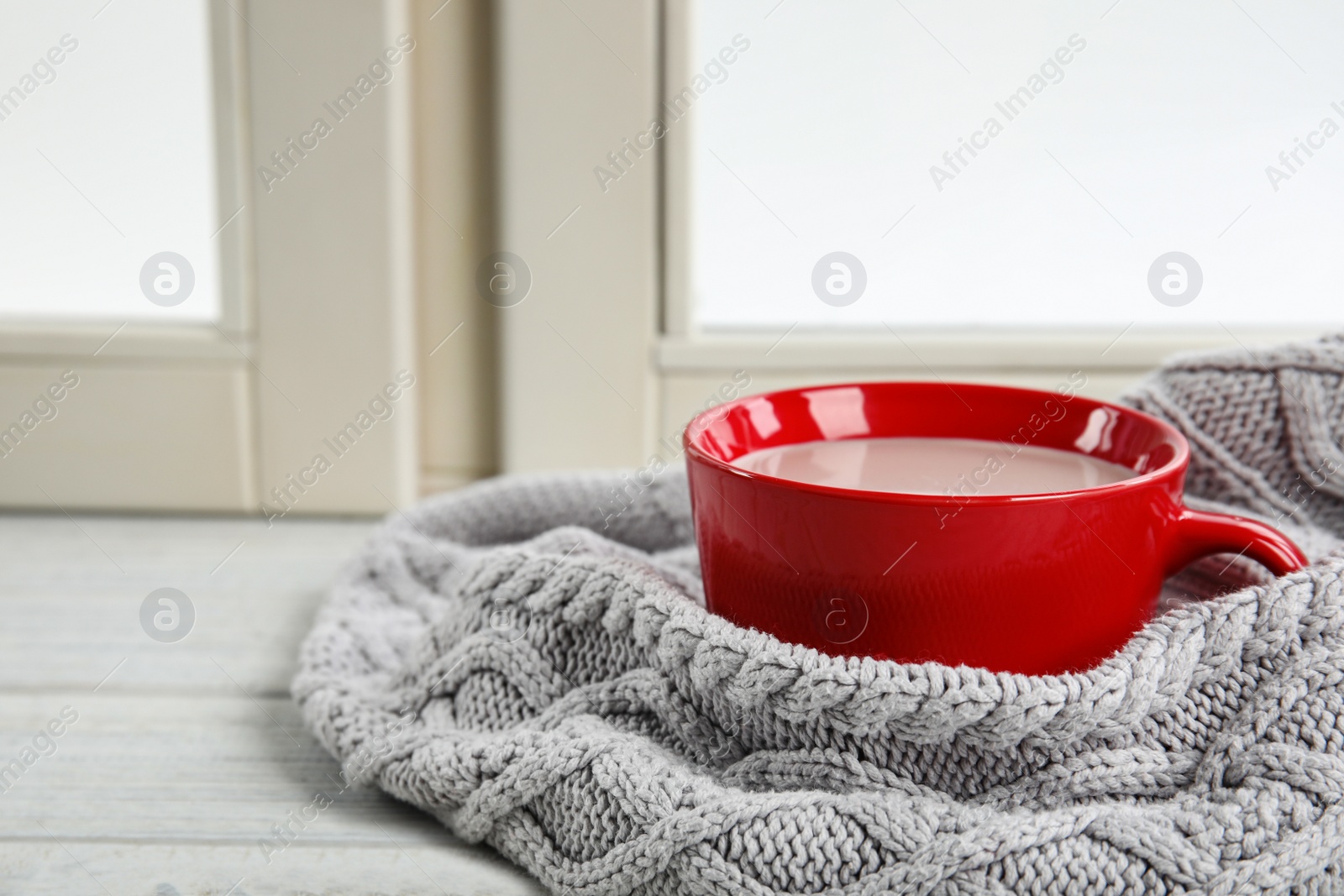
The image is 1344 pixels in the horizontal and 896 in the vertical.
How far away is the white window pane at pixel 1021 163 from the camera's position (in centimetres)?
65

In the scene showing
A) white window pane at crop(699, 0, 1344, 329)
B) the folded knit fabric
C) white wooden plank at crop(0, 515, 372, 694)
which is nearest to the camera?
the folded knit fabric

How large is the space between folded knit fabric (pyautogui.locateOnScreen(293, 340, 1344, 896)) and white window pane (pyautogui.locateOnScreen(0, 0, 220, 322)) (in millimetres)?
389

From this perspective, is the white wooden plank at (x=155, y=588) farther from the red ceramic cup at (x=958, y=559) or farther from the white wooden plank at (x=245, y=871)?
the red ceramic cup at (x=958, y=559)

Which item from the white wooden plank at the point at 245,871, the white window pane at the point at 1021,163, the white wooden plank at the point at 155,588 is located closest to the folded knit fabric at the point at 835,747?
the white wooden plank at the point at 245,871

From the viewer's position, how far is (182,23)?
2.15ft

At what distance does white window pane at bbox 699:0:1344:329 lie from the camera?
65 cm

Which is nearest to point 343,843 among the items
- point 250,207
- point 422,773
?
point 422,773

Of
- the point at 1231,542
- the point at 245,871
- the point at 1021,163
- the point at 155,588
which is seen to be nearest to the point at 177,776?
the point at 245,871

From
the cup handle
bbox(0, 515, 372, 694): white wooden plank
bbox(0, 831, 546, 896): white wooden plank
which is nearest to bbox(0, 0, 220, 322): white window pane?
bbox(0, 515, 372, 694): white wooden plank

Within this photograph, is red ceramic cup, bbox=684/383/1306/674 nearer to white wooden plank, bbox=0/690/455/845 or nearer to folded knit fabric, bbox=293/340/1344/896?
folded knit fabric, bbox=293/340/1344/896

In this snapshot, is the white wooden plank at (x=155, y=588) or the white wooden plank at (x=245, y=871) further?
the white wooden plank at (x=155, y=588)

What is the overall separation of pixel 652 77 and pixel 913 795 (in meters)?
0.47

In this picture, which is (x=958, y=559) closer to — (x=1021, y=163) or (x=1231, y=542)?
(x=1231, y=542)

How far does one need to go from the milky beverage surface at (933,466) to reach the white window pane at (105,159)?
1.47 ft
